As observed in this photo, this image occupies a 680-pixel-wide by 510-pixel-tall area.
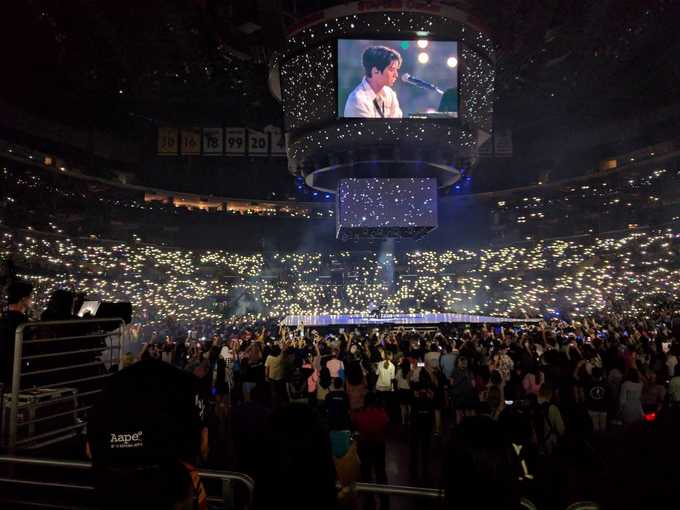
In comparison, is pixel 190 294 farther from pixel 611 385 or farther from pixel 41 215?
pixel 611 385

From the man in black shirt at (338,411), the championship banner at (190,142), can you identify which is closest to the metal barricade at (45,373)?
the man in black shirt at (338,411)

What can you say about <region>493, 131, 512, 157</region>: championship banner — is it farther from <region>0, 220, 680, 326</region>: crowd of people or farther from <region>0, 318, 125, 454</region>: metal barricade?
<region>0, 318, 125, 454</region>: metal barricade

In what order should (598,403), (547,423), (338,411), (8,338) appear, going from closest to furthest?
(8,338) < (338,411) < (547,423) < (598,403)

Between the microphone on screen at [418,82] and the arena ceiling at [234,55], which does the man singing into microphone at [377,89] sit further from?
the arena ceiling at [234,55]

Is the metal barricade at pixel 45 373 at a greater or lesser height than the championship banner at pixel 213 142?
lesser

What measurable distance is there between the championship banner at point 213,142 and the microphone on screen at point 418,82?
33.2ft

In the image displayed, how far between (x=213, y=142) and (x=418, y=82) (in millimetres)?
10481

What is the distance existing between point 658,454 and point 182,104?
18419 mm

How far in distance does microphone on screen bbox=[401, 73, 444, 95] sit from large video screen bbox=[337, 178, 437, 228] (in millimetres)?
2706

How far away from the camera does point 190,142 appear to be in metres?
18.3

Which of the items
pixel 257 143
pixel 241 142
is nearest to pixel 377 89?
pixel 257 143

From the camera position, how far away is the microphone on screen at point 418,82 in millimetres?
9498

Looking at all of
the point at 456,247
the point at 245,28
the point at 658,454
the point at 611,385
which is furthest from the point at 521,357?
the point at 456,247

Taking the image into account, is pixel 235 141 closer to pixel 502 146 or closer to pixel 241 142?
pixel 241 142
